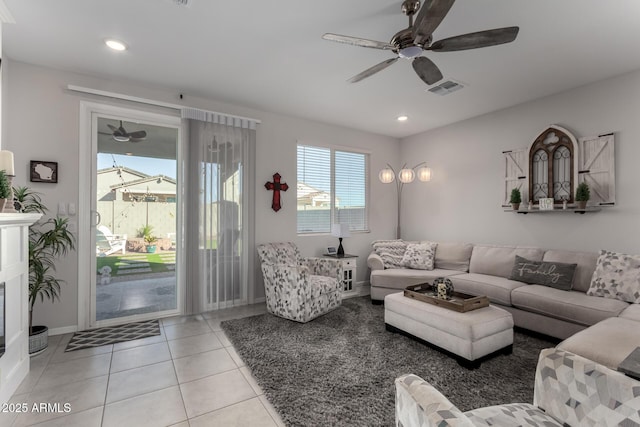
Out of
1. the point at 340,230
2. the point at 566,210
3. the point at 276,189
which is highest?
the point at 276,189

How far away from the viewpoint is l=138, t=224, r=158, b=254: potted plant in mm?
3619

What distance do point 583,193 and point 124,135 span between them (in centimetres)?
535

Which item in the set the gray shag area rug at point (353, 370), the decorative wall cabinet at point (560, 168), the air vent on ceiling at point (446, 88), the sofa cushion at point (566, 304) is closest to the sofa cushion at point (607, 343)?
the sofa cushion at point (566, 304)

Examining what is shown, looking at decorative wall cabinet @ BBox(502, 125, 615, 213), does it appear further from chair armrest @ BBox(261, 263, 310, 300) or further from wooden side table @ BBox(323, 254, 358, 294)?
chair armrest @ BBox(261, 263, 310, 300)

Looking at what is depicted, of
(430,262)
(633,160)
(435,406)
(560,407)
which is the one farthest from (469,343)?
(633,160)

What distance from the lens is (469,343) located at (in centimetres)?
240

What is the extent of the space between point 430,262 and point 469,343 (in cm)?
216

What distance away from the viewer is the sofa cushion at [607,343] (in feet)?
5.91

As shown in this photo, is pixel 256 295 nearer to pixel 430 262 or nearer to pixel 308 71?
pixel 430 262

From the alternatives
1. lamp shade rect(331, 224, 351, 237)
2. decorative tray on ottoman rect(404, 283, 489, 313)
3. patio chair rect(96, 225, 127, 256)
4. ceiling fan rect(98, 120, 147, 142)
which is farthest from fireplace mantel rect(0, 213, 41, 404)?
lamp shade rect(331, 224, 351, 237)

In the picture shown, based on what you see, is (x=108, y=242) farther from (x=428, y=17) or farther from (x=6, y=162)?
(x=428, y=17)

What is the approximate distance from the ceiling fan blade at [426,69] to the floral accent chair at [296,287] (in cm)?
236

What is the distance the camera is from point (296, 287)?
3418 millimetres

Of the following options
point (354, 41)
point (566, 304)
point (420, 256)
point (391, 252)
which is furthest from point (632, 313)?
point (354, 41)
